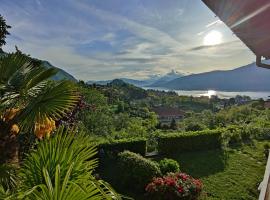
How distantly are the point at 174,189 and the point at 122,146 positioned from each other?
5.90 meters

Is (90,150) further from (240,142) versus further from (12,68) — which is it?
(240,142)

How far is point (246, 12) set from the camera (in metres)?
2.49

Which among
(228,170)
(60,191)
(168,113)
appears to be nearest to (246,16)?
(60,191)

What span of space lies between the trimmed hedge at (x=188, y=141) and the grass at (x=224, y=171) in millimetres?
506

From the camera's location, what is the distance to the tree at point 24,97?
4031mm

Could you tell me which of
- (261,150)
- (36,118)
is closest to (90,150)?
(36,118)

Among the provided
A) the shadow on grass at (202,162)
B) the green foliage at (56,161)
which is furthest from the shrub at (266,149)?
the green foliage at (56,161)

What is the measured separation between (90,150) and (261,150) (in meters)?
16.7

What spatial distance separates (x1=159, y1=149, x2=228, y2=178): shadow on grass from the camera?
45.8 ft

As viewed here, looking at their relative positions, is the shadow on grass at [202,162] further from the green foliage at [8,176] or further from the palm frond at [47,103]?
the green foliage at [8,176]

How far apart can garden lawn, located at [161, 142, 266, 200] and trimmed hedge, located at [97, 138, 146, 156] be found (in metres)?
1.70

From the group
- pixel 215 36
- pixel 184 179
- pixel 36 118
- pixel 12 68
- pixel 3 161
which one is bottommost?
pixel 184 179

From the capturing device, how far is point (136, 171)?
463 inches

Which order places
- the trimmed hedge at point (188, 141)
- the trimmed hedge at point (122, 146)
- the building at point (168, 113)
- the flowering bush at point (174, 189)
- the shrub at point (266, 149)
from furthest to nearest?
the building at point (168, 113), the shrub at point (266, 149), the trimmed hedge at point (188, 141), the trimmed hedge at point (122, 146), the flowering bush at point (174, 189)
